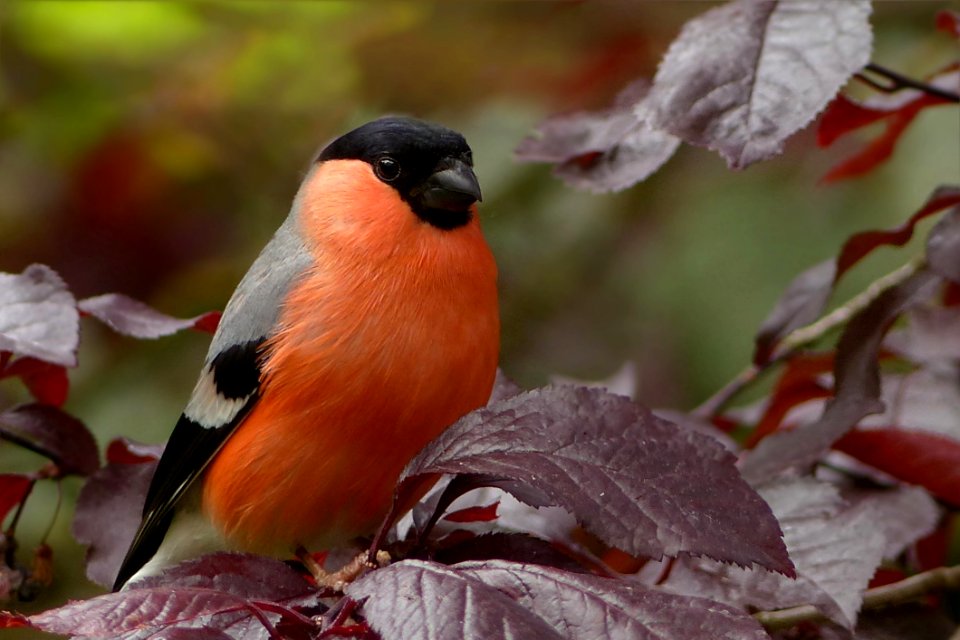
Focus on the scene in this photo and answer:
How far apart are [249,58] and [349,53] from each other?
0.36m

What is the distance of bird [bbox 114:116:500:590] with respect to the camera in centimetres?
178

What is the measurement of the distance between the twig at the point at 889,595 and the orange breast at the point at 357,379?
1.89 ft

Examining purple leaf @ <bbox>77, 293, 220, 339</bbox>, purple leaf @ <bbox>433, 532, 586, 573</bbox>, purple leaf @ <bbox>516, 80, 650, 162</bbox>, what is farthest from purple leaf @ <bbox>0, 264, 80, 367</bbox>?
purple leaf @ <bbox>516, 80, 650, 162</bbox>

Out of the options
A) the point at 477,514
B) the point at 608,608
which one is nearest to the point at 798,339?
the point at 477,514

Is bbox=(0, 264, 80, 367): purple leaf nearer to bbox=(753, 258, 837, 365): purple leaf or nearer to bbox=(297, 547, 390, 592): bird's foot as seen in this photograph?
bbox=(297, 547, 390, 592): bird's foot

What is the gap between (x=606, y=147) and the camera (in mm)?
1913

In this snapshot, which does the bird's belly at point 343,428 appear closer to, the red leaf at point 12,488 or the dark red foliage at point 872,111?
the red leaf at point 12,488

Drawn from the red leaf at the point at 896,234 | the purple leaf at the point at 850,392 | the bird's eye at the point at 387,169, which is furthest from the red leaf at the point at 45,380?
the red leaf at the point at 896,234

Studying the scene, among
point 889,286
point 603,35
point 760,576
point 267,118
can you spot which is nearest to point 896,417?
point 889,286

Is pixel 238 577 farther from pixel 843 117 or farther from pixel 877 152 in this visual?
pixel 877 152

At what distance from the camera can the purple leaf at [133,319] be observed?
6.13 feet

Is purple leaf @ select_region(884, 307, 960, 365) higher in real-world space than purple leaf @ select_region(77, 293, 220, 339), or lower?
lower

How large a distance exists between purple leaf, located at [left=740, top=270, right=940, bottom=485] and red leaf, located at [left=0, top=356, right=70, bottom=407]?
4.04 ft

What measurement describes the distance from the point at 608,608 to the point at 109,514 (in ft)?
3.74
